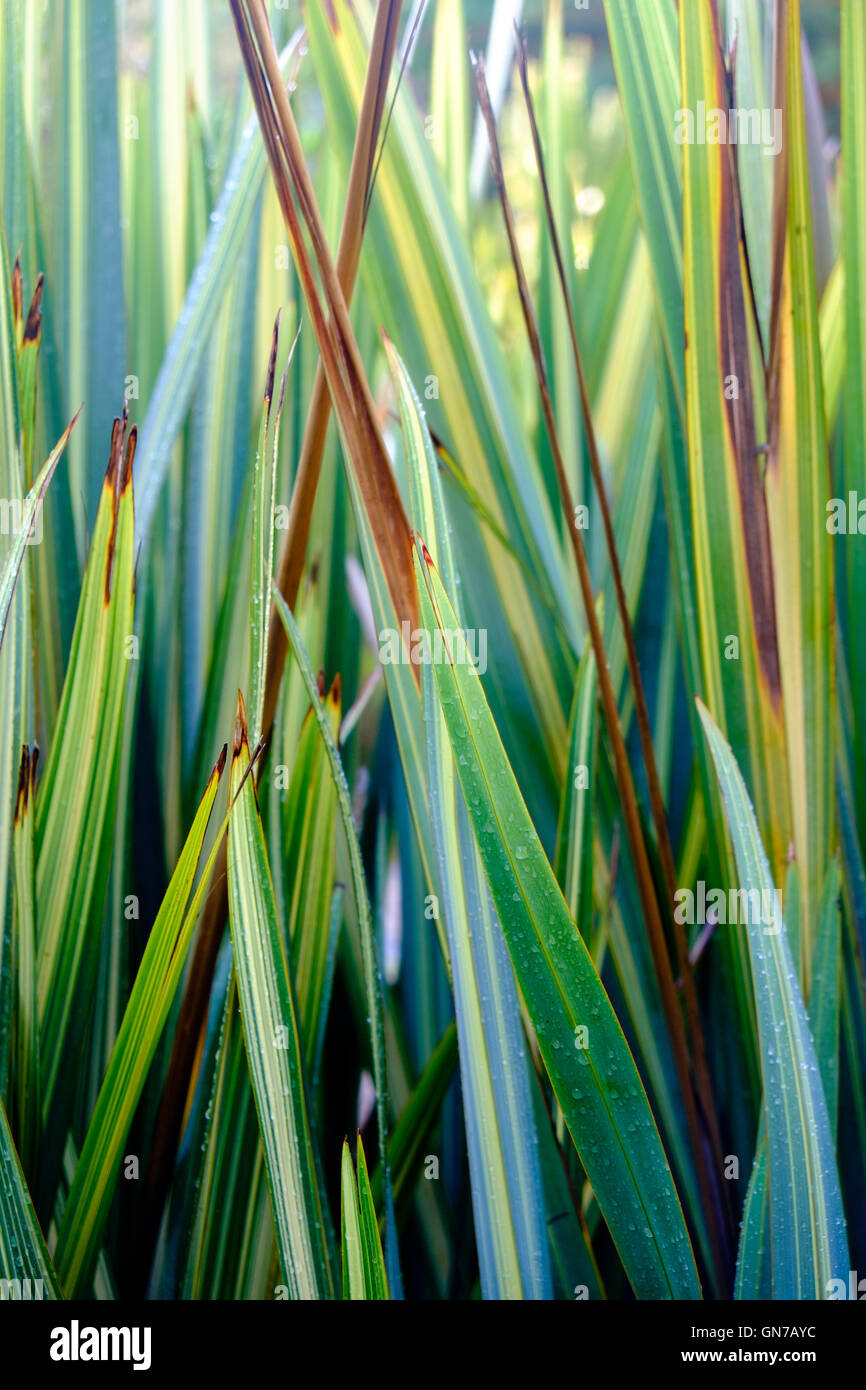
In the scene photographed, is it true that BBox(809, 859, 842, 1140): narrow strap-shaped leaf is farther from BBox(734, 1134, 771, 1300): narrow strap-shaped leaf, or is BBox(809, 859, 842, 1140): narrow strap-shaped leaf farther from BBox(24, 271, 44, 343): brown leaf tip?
BBox(24, 271, 44, 343): brown leaf tip

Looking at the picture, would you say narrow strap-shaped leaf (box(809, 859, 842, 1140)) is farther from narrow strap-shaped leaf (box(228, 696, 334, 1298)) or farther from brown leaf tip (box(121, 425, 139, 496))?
brown leaf tip (box(121, 425, 139, 496))

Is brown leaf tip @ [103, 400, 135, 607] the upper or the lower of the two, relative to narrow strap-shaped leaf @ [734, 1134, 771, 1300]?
upper

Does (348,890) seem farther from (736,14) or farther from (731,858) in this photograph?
(736,14)

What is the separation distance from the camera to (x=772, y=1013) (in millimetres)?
358

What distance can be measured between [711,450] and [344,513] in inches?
9.1

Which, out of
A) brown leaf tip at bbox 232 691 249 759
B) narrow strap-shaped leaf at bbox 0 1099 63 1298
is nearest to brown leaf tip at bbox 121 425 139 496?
brown leaf tip at bbox 232 691 249 759

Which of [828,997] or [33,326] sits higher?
[33,326]

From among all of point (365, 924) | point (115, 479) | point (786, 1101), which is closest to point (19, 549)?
point (115, 479)

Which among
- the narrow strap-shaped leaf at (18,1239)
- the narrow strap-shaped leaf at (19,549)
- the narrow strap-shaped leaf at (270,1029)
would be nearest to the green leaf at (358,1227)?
the narrow strap-shaped leaf at (270,1029)

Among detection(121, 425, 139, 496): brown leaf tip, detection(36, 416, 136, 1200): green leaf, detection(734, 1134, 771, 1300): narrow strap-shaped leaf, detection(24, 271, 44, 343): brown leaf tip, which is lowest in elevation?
detection(734, 1134, 771, 1300): narrow strap-shaped leaf

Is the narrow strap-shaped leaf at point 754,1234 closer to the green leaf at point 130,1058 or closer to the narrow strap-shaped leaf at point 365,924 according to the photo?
the narrow strap-shaped leaf at point 365,924

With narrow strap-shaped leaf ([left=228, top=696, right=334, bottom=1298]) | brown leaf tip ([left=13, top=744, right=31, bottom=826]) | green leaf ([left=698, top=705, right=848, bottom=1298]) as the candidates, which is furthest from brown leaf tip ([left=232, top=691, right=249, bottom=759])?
green leaf ([left=698, top=705, right=848, bottom=1298])

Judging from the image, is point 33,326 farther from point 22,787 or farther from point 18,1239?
point 18,1239

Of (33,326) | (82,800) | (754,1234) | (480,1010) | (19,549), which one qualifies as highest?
(33,326)
